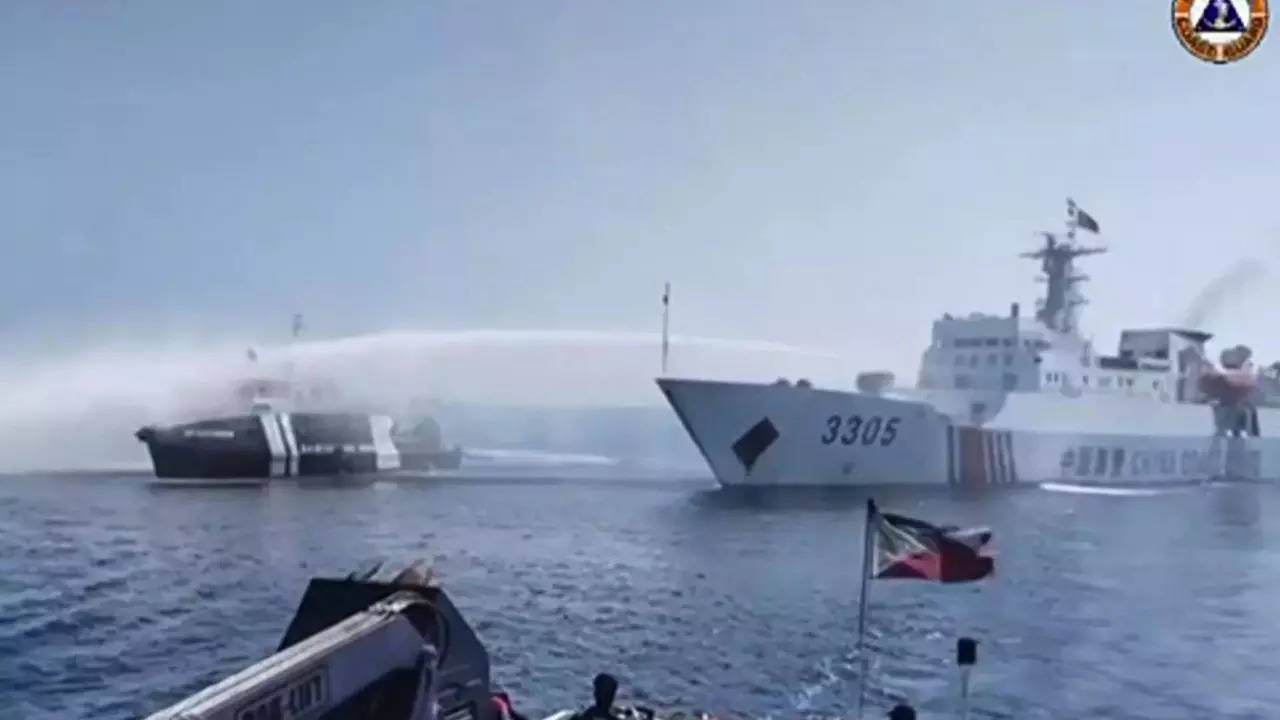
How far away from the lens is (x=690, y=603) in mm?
35312

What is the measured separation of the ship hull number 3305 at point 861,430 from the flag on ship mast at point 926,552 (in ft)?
197

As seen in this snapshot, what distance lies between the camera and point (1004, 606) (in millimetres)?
35062

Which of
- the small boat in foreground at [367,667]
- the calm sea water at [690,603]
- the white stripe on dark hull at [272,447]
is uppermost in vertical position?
the small boat in foreground at [367,667]

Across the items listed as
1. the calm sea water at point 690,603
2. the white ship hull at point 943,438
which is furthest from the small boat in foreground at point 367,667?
the white ship hull at point 943,438

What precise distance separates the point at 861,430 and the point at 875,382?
13618mm

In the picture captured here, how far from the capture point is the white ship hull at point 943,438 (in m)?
72.9

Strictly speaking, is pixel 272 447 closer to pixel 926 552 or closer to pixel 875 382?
pixel 875 382

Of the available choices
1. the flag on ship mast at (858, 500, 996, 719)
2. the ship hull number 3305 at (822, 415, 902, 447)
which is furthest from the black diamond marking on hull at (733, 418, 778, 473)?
the flag on ship mast at (858, 500, 996, 719)

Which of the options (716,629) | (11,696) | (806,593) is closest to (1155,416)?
(806,593)

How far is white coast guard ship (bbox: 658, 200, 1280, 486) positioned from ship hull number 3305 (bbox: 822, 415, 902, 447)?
0.30 ft

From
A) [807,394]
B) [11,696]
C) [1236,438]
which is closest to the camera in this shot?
[11,696]

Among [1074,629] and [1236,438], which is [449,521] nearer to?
[1074,629]

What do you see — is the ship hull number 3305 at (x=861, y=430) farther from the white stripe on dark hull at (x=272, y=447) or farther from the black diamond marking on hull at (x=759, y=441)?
the white stripe on dark hull at (x=272, y=447)

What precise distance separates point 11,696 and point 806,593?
22.8 meters
